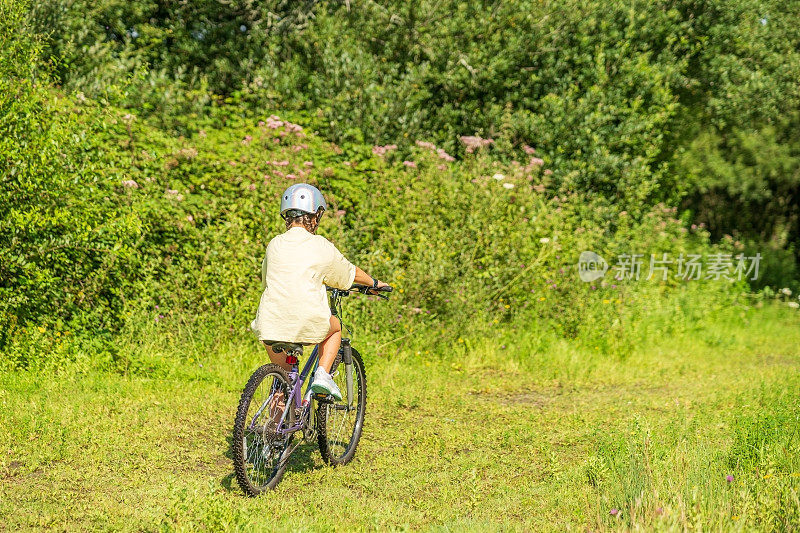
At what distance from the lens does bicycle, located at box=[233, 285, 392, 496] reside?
15.9ft

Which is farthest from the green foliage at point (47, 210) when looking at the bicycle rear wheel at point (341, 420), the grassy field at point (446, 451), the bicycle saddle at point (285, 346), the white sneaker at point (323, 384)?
the white sneaker at point (323, 384)

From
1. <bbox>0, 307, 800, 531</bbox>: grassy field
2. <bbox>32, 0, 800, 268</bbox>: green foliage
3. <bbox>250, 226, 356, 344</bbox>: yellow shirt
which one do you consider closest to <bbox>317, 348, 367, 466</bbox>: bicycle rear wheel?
<bbox>0, 307, 800, 531</bbox>: grassy field

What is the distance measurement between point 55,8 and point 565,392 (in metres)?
8.79

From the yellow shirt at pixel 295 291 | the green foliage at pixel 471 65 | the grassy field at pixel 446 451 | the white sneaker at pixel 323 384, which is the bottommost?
the grassy field at pixel 446 451

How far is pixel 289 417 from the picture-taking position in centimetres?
523

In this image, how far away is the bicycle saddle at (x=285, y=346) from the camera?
17.0 feet

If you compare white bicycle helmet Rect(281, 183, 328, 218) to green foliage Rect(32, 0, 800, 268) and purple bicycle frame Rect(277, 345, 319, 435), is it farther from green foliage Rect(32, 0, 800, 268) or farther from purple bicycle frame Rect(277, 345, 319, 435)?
green foliage Rect(32, 0, 800, 268)

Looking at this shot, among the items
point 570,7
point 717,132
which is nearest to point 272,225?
point 570,7

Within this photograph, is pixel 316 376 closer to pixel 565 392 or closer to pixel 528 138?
pixel 565 392

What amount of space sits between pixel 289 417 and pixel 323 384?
12.2 inches

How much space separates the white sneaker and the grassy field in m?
0.67

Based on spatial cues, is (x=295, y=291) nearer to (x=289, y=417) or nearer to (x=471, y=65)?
(x=289, y=417)

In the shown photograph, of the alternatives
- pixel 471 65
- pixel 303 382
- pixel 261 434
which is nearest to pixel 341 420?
pixel 303 382

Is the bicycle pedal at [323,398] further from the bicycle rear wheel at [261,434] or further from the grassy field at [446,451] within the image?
the grassy field at [446,451]
